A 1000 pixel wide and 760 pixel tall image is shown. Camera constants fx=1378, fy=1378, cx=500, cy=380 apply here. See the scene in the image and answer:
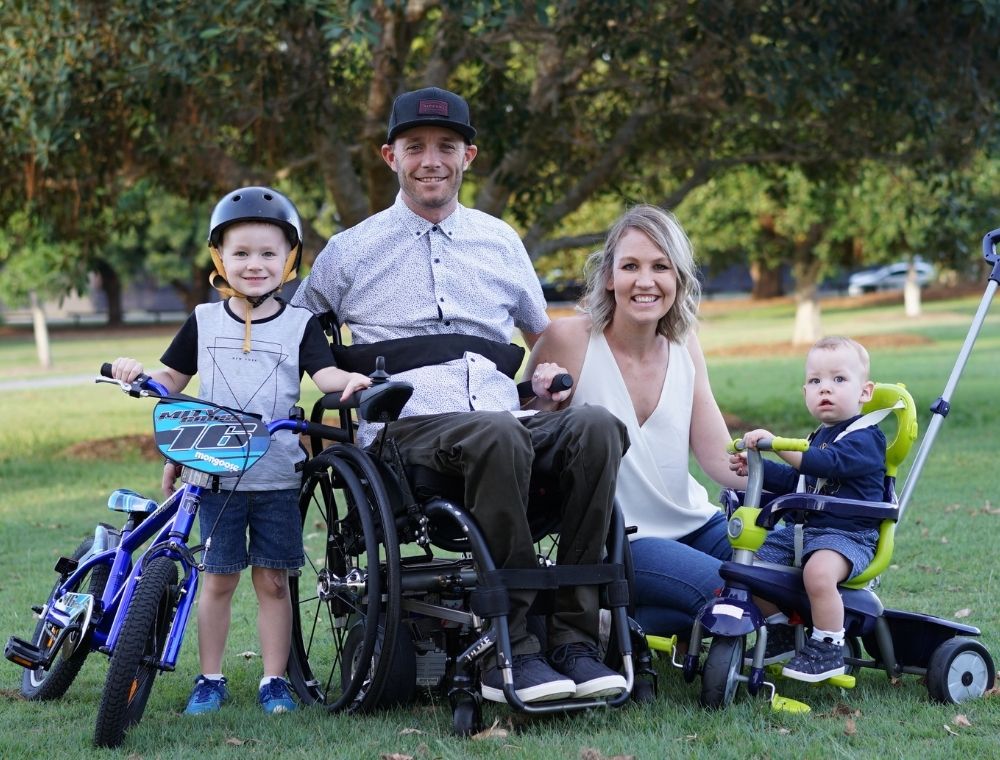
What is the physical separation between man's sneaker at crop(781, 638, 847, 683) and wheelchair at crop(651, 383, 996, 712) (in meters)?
0.06

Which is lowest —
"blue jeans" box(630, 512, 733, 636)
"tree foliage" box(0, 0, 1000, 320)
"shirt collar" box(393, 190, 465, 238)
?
"blue jeans" box(630, 512, 733, 636)

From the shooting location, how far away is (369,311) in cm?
477

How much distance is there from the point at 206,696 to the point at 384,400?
129 cm

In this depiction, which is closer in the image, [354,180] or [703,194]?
[354,180]

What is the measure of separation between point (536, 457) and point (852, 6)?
7368 mm

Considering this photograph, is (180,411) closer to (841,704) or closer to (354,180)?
(841,704)

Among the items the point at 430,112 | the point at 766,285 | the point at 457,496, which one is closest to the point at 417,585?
the point at 457,496

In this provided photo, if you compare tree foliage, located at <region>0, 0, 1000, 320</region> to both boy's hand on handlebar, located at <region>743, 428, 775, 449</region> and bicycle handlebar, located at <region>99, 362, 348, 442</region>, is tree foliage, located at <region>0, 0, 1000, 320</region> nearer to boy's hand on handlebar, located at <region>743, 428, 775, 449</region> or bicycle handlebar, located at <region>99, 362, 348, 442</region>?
bicycle handlebar, located at <region>99, 362, 348, 442</region>

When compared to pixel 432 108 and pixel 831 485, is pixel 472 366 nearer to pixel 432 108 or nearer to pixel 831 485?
pixel 432 108

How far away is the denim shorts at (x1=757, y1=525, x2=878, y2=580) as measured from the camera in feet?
14.3

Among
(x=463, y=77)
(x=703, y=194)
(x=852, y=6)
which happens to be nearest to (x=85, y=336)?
(x=703, y=194)

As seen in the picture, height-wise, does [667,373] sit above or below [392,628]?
Answer: above

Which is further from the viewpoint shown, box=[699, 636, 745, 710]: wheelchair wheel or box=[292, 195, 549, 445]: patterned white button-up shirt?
box=[292, 195, 549, 445]: patterned white button-up shirt

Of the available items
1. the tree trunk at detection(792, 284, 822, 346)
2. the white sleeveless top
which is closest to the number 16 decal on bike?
the white sleeveless top
